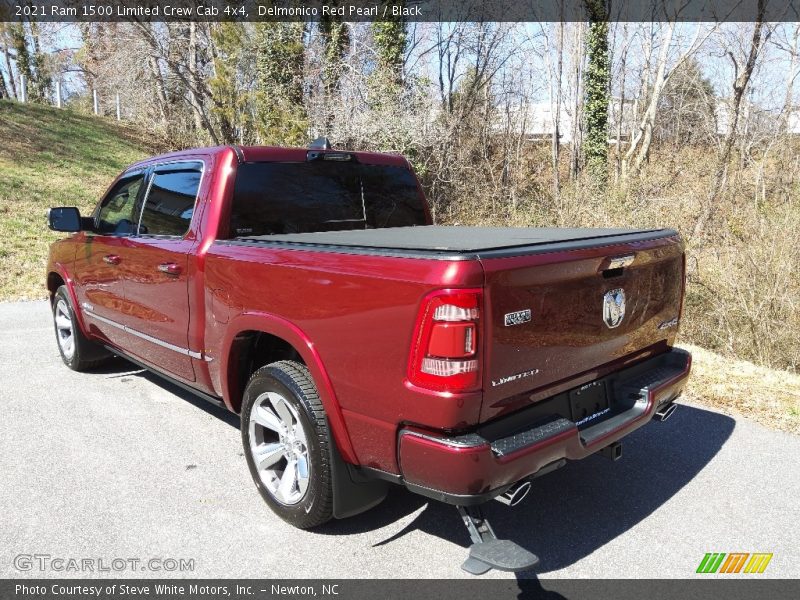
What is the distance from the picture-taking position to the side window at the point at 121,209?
15.4ft

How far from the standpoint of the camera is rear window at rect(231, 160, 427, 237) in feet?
12.5

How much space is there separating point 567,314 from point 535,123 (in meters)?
24.4

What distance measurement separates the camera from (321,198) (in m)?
4.18

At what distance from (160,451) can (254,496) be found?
3.24 ft

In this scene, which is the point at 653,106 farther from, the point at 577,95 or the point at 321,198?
the point at 321,198

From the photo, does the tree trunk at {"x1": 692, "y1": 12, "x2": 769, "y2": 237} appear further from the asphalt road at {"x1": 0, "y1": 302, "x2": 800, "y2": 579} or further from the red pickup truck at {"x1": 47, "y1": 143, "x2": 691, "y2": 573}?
the red pickup truck at {"x1": 47, "y1": 143, "x2": 691, "y2": 573}

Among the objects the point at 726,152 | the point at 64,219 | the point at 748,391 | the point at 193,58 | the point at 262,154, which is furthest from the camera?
the point at 193,58

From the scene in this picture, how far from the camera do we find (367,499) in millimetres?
3025

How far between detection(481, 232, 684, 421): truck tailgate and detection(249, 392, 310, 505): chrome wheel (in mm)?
1134

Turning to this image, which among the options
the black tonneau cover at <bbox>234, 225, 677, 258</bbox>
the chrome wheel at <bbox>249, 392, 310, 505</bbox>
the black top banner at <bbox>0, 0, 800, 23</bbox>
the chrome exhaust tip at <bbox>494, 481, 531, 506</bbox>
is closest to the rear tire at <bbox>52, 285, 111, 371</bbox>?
the black tonneau cover at <bbox>234, 225, 677, 258</bbox>

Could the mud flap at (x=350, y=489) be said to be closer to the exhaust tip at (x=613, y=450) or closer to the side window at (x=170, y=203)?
the exhaust tip at (x=613, y=450)

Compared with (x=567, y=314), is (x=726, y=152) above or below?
above

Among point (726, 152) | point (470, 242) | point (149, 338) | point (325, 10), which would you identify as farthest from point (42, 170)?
point (470, 242)

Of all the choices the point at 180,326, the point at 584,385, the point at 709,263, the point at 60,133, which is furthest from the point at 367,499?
the point at 60,133
